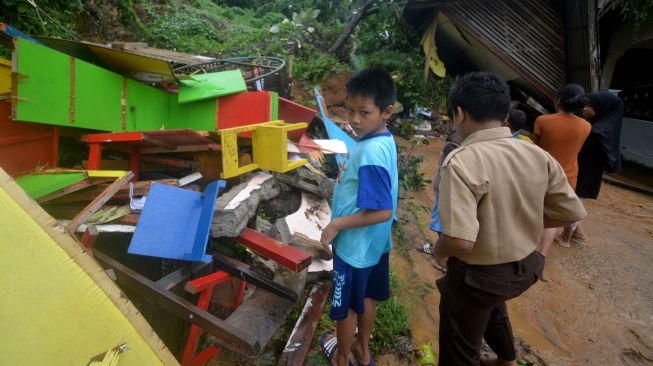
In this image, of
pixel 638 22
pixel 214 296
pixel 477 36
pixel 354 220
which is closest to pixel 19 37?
pixel 214 296

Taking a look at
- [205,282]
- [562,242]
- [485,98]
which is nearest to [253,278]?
[205,282]

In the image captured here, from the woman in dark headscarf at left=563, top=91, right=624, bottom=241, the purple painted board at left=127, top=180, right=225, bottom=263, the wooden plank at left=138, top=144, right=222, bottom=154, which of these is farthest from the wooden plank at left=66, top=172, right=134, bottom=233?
the woman in dark headscarf at left=563, top=91, right=624, bottom=241

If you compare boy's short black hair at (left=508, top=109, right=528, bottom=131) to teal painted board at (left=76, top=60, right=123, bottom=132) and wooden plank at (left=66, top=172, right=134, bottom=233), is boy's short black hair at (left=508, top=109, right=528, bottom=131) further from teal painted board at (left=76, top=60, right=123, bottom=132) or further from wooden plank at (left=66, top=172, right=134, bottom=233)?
teal painted board at (left=76, top=60, right=123, bottom=132)

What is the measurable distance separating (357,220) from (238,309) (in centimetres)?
96

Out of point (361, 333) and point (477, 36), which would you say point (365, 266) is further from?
point (477, 36)

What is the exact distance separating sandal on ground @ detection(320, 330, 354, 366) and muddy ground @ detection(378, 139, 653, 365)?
375 millimetres

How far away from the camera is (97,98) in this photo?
8.86ft

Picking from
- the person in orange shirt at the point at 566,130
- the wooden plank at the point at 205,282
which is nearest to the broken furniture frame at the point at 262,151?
the wooden plank at the point at 205,282

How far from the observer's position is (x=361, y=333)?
2131 mm

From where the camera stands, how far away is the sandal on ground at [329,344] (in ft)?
7.34

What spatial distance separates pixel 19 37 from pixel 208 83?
4.64 ft

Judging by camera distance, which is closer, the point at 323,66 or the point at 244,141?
the point at 244,141

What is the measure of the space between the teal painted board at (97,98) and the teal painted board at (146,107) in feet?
0.34

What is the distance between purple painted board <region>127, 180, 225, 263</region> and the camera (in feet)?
7.10
